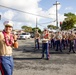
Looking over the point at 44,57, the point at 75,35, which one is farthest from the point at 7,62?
the point at 75,35

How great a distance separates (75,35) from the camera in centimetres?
1816

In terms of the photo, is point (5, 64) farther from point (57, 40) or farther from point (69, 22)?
point (69, 22)

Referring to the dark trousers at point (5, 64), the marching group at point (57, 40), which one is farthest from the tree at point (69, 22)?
the dark trousers at point (5, 64)

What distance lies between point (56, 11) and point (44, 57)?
1463 inches

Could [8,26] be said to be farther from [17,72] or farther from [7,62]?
[17,72]

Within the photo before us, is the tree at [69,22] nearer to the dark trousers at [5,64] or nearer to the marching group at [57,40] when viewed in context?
the marching group at [57,40]

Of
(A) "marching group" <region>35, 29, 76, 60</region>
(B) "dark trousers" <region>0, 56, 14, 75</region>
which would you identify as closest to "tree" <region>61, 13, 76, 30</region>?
(A) "marching group" <region>35, 29, 76, 60</region>

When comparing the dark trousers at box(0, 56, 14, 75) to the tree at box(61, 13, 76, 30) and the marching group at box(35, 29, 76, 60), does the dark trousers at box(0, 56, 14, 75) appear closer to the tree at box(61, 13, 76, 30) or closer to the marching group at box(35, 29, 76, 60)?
the marching group at box(35, 29, 76, 60)

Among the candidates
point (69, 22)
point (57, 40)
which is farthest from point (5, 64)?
point (69, 22)

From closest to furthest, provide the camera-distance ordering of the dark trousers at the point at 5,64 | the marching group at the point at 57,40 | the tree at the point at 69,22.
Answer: the dark trousers at the point at 5,64 < the marching group at the point at 57,40 < the tree at the point at 69,22

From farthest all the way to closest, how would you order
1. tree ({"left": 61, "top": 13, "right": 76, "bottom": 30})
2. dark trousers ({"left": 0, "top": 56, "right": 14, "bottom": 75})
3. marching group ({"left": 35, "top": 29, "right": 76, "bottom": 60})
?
1. tree ({"left": 61, "top": 13, "right": 76, "bottom": 30})
2. marching group ({"left": 35, "top": 29, "right": 76, "bottom": 60})
3. dark trousers ({"left": 0, "top": 56, "right": 14, "bottom": 75})

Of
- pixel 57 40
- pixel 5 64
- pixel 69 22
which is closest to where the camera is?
pixel 5 64

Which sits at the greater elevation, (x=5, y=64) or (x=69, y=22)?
(x=69, y=22)

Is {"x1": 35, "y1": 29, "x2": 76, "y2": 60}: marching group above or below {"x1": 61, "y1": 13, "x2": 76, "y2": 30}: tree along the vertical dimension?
below
